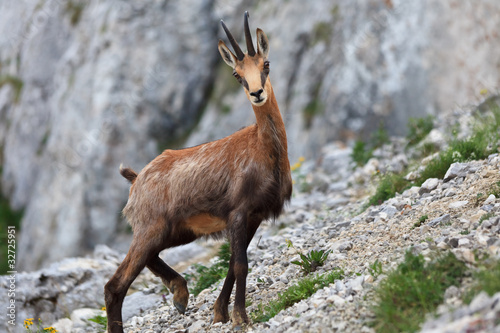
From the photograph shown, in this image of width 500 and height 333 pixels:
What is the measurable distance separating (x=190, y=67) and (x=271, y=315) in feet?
47.7

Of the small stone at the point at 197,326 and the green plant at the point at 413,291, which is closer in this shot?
the green plant at the point at 413,291

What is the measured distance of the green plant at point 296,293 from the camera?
570 cm

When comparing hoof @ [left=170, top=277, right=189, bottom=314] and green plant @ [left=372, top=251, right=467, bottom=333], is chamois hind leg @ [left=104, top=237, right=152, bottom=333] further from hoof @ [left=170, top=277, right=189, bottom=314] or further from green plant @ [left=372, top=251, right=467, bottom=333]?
green plant @ [left=372, top=251, right=467, bottom=333]

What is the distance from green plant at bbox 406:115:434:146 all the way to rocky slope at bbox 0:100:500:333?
0.27 metres

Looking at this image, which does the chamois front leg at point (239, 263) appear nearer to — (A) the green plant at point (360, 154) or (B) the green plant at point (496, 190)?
(B) the green plant at point (496, 190)

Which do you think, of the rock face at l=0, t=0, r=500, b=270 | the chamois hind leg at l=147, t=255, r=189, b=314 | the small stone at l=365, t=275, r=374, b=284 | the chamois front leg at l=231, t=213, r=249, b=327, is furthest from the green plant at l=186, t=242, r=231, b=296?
the rock face at l=0, t=0, r=500, b=270

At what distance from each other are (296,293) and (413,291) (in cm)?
157

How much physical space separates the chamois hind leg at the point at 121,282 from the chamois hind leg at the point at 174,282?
339 mm

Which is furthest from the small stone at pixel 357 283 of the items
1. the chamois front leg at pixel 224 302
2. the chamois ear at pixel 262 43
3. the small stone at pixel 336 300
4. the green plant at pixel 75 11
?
the green plant at pixel 75 11

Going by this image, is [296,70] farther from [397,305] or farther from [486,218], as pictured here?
[397,305]

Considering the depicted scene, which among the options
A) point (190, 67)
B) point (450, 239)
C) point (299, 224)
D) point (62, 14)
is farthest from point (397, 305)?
point (62, 14)

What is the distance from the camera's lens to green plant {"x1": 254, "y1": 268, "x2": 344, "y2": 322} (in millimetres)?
5695

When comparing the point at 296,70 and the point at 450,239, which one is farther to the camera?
the point at 296,70

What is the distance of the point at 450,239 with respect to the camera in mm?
5043
